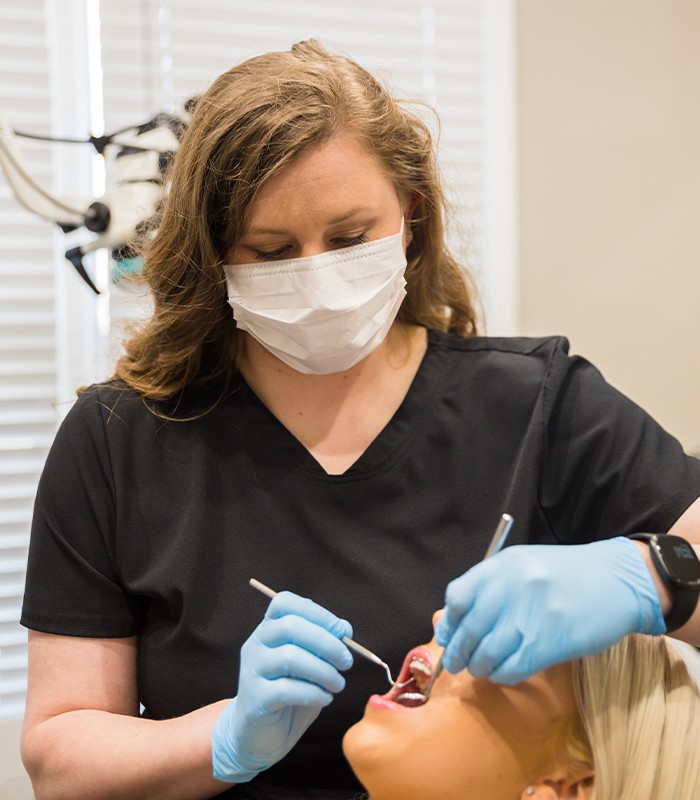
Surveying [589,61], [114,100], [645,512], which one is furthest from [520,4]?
[645,512]

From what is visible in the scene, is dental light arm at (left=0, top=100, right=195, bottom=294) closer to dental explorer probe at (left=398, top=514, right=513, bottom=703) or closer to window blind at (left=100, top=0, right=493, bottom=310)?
window blind at (left=100, top=0, right=493, bottom=310)

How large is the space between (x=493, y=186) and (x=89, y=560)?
156 cm

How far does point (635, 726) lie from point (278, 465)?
1.92 feet

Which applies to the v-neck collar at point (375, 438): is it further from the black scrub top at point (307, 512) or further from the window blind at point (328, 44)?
the window blind at point (328, 44)

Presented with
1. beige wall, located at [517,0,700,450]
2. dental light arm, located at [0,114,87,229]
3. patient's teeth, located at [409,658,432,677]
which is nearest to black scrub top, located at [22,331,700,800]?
patient's teeth, located at [409,658,432,677]

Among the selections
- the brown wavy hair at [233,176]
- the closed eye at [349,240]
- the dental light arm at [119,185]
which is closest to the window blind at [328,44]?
the dental light arm at [119,185]

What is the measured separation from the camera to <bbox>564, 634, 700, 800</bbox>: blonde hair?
1.00 metres

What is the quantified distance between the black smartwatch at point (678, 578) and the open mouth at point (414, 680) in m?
0.28

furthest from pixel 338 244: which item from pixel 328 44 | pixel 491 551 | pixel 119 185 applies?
pixel 328 44

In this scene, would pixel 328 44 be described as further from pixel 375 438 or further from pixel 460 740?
pixel 460 740

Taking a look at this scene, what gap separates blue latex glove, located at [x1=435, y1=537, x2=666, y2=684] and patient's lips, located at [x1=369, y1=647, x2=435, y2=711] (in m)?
0.07

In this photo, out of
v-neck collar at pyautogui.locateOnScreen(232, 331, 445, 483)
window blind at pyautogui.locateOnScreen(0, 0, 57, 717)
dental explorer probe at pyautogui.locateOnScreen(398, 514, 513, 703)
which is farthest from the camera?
window blind at pyautogui.locateOnScreen(0, 0, 57, 717)

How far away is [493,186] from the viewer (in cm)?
238

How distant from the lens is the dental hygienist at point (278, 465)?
119cm
